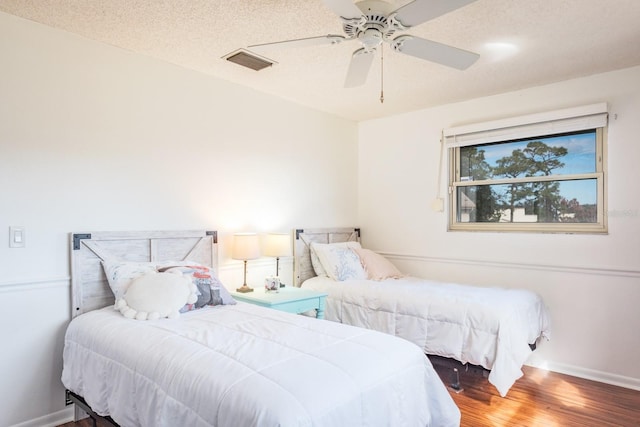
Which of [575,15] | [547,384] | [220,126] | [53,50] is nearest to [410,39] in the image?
[575,15]

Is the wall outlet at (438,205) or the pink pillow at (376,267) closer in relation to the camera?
the pink pillow at (376,267)

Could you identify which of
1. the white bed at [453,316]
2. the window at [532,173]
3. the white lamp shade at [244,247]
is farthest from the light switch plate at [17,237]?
the window at [532,173]

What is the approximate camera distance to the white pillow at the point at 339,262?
3.78 m

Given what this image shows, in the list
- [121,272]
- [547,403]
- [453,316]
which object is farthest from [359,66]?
[547,403]

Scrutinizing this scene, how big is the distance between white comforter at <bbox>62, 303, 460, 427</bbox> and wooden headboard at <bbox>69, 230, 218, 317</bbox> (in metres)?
0.28

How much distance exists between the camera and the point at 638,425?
2465 millimetres

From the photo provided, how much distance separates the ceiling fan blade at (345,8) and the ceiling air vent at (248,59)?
1.17 metres

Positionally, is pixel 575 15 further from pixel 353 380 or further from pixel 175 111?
pixel 175 111

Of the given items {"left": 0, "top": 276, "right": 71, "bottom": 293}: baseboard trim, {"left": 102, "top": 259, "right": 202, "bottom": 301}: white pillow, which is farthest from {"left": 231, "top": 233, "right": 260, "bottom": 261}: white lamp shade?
{"left": 0, "top": 276, "right": 71, "bottom": 293}: baseboard trim

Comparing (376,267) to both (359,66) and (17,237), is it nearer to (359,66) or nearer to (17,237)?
(359,66)

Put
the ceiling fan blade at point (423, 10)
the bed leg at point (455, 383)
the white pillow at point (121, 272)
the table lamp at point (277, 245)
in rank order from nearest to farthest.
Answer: the ceiling fan blade at point (423, 10)
the white pillow at point (121, 272)
the bed leg at point (455, 383)
the table lamp at point (277, 245)

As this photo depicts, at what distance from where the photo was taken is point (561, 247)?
3.38m

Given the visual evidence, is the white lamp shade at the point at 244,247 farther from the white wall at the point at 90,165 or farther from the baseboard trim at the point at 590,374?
the baseboard trim at the point at 590,374

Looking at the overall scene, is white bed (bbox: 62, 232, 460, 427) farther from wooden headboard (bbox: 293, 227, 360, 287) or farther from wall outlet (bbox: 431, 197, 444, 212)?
wall outlet (bbox: 431, 197, 444, 212)
